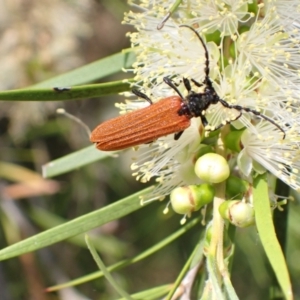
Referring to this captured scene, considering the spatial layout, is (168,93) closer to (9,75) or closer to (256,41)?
(256,41)

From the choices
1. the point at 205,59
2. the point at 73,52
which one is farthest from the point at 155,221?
the point at 205,59

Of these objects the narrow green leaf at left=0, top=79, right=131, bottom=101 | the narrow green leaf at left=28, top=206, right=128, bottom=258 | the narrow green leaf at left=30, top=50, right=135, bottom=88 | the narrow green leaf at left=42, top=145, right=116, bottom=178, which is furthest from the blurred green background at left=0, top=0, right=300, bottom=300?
the narrow green leaf at left=0, top=79, right=131, bottom=101

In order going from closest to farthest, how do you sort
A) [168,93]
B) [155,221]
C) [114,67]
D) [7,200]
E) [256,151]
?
[256,151] → [168,93] → [114,67] → [7,200] → [155,221]

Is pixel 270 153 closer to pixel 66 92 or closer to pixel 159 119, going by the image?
pixel 159 119

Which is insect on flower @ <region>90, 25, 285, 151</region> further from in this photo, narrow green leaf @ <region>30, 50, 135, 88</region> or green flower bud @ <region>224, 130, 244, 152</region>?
narrow green leaf @ <region>30, 50, 135, 88</region>

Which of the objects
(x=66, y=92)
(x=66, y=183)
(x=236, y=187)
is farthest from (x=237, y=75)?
(x=66, y=183)

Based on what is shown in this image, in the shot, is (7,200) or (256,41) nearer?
(256,41)
